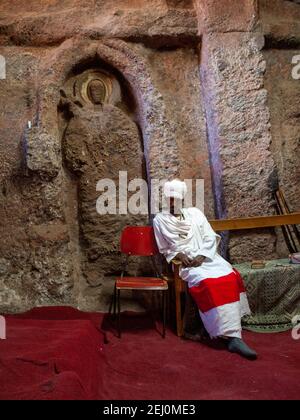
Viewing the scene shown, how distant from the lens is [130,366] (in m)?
2.89

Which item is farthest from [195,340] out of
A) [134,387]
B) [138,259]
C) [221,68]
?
[221,68]

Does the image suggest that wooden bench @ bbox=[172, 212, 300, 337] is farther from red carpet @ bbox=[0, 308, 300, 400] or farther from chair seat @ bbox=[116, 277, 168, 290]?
red carpet @ bbox=[0, 308, 300, 400]

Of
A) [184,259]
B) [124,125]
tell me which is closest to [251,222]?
[184,259]

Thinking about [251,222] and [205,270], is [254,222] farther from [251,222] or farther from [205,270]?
[205,270]

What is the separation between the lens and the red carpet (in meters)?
2.21

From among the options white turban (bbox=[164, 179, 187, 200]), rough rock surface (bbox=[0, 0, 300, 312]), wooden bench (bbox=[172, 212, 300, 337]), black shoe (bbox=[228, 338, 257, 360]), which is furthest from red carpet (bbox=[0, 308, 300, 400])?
white turban (bbox=[164, 179, 187, 200])

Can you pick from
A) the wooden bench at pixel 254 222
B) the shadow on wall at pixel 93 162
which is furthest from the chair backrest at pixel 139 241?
the wooden bench at pixel 254 222

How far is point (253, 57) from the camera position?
15.5ft

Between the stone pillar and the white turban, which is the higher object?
the stone pillar

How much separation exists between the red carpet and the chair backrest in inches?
32.7

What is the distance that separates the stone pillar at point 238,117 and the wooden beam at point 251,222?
0.12 m

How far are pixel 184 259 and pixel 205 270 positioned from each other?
0.82 ft

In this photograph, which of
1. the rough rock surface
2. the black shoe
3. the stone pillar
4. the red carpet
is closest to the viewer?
the red carpet

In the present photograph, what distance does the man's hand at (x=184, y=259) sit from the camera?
3.63 metres
